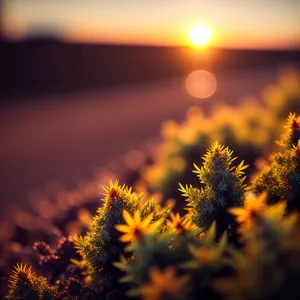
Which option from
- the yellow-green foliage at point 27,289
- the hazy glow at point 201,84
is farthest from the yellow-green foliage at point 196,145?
the hazy glow at point 201,84

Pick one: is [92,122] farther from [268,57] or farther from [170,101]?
[268,57]

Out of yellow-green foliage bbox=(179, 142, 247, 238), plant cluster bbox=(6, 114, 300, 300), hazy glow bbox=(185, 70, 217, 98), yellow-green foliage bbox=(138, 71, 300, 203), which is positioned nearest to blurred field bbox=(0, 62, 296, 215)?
hazy glow bbox=(185, 70, 217, 98)

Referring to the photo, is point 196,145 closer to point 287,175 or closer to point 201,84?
point 287,175

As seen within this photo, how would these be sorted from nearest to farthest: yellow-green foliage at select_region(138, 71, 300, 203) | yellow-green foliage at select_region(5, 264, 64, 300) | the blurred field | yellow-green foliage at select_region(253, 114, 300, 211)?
yellow-green foliage at select_region(5, 264, 64, 300)
yellow-green foliage at select_region(253, 114, 300, 211)
yellow-green foliage at select_region(138, 71, 300, 203)
the blurred field

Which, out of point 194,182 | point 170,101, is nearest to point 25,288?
point 194,182

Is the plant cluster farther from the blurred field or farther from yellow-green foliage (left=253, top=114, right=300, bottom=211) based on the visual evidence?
the blurred field

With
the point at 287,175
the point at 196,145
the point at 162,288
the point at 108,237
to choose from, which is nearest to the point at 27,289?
the point at 108,237

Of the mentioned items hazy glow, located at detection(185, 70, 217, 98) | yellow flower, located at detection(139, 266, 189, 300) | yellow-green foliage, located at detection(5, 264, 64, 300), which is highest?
hazy glow, located at detection(185, 70, 217, 98)

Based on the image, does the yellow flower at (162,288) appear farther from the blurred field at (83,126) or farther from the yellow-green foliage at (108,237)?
the blurred field at (83,126)

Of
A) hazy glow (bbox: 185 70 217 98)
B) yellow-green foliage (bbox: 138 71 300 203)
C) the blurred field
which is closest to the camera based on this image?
yellow-green foliage (bbox: 138 71 300 203)
